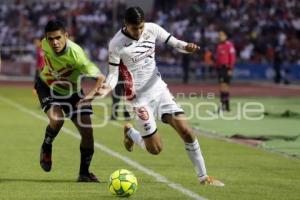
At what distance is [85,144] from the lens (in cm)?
1166

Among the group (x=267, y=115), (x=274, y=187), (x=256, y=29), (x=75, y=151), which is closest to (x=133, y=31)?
(x=274, y=187)

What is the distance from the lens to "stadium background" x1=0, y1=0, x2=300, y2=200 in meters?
15.3

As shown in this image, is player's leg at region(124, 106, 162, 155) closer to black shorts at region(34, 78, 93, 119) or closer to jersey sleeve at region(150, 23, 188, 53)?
black shorts at region(34, 78, 93, 119)

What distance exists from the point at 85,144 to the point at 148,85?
1261 millimetres

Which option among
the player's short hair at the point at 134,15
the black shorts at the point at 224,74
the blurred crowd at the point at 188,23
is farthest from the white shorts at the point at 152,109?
the blurred crowd at the point at 188,23

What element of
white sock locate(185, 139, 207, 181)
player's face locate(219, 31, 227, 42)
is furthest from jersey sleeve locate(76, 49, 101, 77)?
player's face locate(219, 31, 227, 42)

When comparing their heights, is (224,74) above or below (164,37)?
below

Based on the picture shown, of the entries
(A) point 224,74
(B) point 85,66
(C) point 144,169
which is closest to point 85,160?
(B) point 85,66

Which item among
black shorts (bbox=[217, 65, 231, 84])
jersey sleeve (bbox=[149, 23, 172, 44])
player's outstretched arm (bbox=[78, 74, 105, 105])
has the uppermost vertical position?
jersey sleeve (bbox=[149, 23, 172, 44])

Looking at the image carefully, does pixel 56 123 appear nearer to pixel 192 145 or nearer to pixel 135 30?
pixel 135 30

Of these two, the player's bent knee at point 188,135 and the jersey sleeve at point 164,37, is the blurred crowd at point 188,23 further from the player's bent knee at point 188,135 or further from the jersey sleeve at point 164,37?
the player's bent knee at point 188,135

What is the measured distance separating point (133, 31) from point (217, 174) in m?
2.75

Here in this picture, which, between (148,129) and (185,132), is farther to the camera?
(148,129)

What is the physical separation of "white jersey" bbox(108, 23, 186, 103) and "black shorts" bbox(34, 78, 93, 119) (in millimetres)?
649
